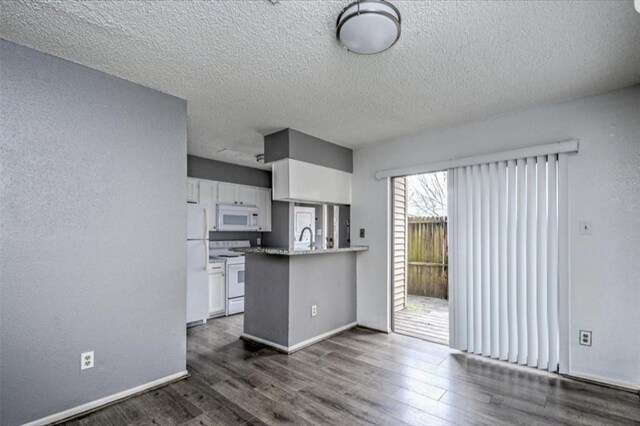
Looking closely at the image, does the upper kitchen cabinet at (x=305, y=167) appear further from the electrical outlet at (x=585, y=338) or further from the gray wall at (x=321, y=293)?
the electrical outlet at (x=585, y=338)

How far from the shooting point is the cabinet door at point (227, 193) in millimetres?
5228

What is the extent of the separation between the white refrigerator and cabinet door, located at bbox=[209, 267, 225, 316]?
0.65ft

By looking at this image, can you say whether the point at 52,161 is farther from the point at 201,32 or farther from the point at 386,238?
the point at 386,238

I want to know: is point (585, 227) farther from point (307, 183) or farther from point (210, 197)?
point (210, 197)

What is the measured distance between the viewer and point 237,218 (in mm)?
5406

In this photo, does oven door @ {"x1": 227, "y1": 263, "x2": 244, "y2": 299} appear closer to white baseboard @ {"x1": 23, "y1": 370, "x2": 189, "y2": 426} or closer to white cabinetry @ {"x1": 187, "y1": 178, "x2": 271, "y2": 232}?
white cabinetry @ {"x1": 187, "y1": 178, "x2": 271, "y2": 232}

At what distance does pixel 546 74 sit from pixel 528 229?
1.35 meters

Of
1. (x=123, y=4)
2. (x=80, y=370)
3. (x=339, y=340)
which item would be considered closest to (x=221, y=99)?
(x=123, y=4)

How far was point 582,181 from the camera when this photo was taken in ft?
8.94

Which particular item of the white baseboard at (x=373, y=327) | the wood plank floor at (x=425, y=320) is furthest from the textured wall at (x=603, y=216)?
the white baseboard at (x=373, y=327)

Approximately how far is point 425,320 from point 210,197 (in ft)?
12.3

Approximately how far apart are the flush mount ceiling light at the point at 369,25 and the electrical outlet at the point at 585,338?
9.25 ft

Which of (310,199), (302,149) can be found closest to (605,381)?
(310,199)

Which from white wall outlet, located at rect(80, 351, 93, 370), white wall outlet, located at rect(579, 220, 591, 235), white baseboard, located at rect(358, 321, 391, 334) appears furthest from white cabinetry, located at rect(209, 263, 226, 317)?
white wall outlet, located at rect(579, 220, 591, 235)
